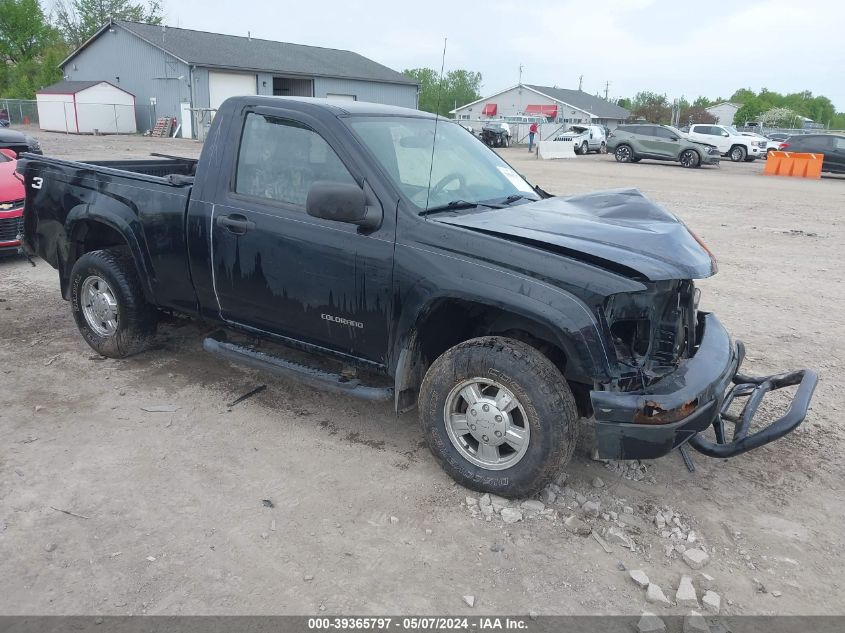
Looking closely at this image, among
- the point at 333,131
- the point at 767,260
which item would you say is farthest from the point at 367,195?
the point at 767,260

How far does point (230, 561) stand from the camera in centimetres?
302

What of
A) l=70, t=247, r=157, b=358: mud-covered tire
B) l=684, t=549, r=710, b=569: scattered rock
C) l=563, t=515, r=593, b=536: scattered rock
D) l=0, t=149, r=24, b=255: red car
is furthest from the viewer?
l=0, t=149, r=24, b=255: red car

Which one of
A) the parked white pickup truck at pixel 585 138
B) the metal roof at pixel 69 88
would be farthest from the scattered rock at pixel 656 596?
the metal roof at pixel 69 88

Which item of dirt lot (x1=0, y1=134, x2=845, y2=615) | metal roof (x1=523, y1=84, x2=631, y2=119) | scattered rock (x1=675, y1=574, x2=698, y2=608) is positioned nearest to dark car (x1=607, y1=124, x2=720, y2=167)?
dirt lot (x1=0, y1=134, x2=845, y2=615)

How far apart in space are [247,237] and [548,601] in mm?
2629

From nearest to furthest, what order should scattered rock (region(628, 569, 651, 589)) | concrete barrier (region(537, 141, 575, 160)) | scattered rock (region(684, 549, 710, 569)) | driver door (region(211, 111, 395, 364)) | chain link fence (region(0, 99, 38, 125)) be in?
scattered rock (region(628, 569, 651, 589))
scattered rock (region(684, 549, 710, 569))
driver door (region(211, 111, 395, 364))
concrete barrier (region(537, 141, 575, 160))
chain link fence (region(0, 99, 38, 125))

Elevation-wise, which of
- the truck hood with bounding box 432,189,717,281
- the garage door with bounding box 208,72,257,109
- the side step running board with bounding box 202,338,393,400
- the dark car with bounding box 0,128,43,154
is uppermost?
the garage door with bounding box 208,72,257,109

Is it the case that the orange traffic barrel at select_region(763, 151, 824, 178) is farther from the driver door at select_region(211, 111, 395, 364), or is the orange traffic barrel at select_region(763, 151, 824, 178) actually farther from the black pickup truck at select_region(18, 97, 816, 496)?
the driver door at select_region(211, 111, 395, 364)

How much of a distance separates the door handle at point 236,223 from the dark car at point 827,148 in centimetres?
2775

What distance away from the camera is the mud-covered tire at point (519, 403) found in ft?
10.8

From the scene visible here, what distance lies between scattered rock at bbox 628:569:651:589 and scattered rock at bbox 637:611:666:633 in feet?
A: 0.62

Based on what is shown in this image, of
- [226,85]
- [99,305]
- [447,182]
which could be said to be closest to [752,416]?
[447,182]

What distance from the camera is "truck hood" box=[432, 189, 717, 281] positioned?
3.21 metres

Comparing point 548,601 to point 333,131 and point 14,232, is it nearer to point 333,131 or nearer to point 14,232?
point 333,131
